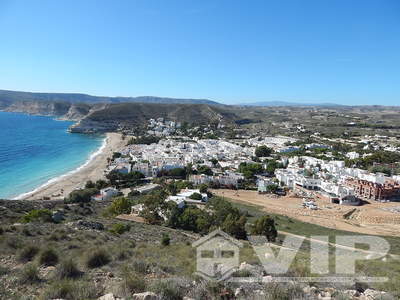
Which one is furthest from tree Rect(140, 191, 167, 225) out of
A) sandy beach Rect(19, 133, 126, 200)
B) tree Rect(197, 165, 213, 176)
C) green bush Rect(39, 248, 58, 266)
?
tree Rect(197, 165, 213, 176)

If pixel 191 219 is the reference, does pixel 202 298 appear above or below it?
above

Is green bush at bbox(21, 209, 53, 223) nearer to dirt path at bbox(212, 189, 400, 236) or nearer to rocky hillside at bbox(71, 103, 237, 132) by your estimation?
dirt path at bbox(212, 189, 400, 236)

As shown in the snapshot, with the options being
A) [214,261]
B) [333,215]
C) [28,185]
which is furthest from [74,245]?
[28,185]

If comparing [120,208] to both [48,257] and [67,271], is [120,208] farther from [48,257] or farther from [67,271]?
[67,271]

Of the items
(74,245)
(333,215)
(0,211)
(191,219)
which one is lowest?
(333,215)

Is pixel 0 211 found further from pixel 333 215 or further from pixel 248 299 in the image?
pixel 333 215

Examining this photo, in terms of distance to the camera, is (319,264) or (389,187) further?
(389,187)

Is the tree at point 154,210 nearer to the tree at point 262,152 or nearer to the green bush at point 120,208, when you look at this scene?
the green bush at point 120,208
